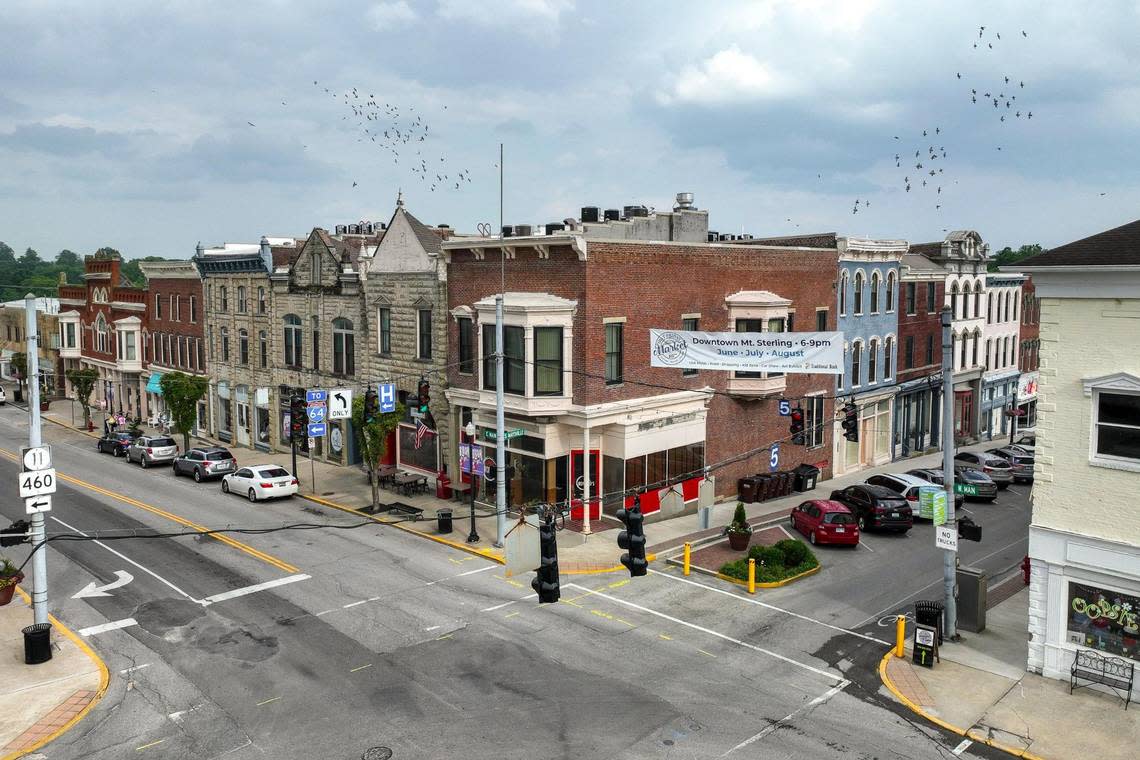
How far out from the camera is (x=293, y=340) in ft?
146

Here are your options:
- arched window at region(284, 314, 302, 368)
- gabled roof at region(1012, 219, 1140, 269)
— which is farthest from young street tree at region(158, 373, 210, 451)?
gabled roof at region(1012, 219, 1140, 269)

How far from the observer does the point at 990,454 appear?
4409 centimetres

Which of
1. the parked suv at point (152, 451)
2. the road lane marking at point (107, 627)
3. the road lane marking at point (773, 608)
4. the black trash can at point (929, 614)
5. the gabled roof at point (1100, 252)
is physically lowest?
the road lane marking at point (773, 608)

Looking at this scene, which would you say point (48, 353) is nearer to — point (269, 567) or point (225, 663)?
point (269, 567)

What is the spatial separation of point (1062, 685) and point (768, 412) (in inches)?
785

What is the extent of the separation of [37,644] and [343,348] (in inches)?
894

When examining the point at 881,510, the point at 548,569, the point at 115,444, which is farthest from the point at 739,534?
the point at 115,444

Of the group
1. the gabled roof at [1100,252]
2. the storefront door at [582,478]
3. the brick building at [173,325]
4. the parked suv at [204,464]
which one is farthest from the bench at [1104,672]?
the brick building at [173,325]

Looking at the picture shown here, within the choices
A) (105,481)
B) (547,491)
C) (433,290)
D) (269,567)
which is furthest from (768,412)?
(105,481)

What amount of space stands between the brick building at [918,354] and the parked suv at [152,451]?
1423 inches

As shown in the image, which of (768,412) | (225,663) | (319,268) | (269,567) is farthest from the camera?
(319,268)

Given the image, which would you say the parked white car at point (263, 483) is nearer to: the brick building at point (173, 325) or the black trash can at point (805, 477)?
the brick building at point (173, 325)

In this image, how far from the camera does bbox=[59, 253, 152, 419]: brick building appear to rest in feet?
192

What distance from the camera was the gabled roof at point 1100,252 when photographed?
58.6 feet
